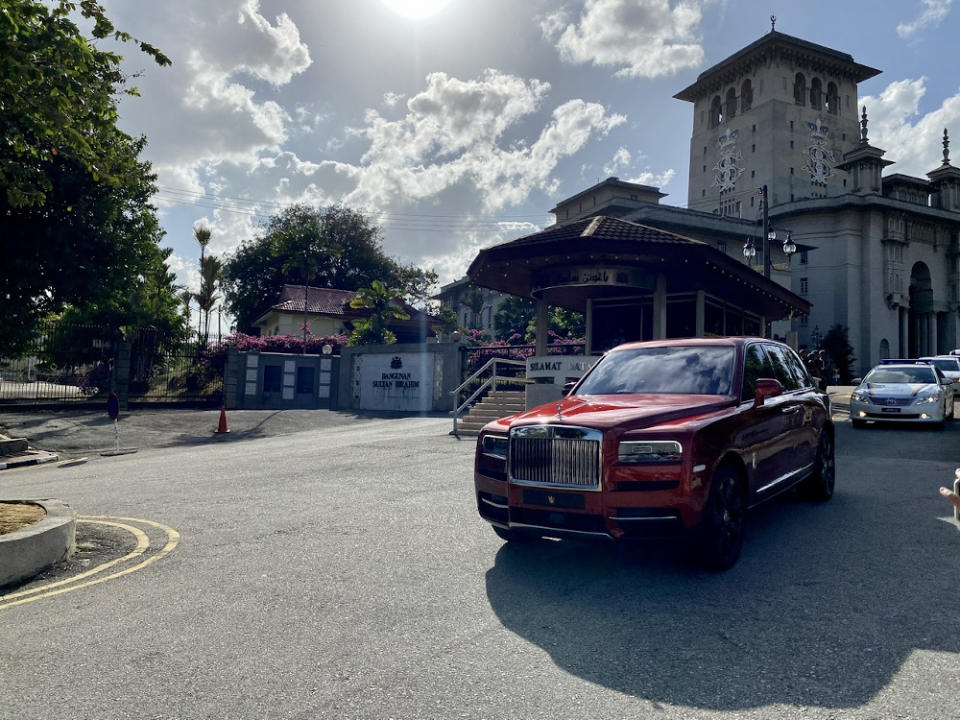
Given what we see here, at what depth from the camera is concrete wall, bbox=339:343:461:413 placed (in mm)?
25766

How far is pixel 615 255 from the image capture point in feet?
57.5

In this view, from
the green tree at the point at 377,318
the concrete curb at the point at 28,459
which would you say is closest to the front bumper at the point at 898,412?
Answer: the concrete curb at the point at 28,459

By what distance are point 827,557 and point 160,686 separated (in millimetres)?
4988

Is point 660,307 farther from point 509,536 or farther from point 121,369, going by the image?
point 121,369

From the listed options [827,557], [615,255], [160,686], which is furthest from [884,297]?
[160,686]

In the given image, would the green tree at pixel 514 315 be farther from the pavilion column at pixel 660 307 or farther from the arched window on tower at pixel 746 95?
the arched window on tower at pixel 746 95

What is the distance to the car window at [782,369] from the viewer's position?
23.2 ft

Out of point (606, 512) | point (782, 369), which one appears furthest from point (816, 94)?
point (606, 512)

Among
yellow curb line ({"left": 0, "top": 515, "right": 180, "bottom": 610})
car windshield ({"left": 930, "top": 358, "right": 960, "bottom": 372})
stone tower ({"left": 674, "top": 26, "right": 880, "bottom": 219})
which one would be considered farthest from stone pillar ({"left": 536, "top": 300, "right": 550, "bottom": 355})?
stone tower ({"left": 674, "top": 26, "right": 880, "bottom": 219})

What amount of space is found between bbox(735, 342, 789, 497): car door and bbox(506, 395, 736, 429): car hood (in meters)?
0.29

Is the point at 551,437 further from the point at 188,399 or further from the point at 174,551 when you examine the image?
the point at 188,399

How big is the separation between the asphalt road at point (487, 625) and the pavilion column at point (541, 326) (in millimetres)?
12597

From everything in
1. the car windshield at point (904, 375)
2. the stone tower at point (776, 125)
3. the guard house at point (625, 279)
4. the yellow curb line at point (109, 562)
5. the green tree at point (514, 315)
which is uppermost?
the stone tower at point (776, 125)

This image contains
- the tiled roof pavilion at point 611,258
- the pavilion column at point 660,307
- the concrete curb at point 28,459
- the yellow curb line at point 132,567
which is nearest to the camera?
the yellow curb line at point 132,567
